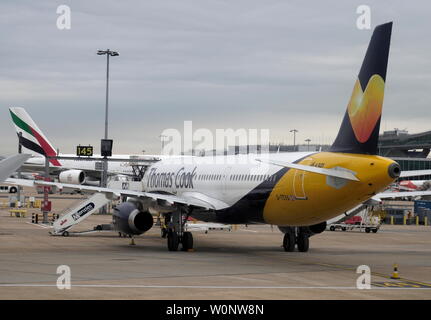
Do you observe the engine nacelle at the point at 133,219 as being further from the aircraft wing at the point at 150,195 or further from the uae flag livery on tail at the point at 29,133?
the uae flag livery on tail at the point at 29,133

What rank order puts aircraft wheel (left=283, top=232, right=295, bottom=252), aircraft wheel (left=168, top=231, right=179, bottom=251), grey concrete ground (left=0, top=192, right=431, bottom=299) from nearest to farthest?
grey concrete ground (left=0, top=192, right=431, bottom=299) → aircraft wheel (left=168, top=231, right=179, bottom=251) → aircraft wheel (left=283, top=232, right=295, bottom=252)

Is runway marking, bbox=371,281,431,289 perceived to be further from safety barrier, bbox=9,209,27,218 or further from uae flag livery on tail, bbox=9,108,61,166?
uae flag livery on tail, bbox=9,108,61,166

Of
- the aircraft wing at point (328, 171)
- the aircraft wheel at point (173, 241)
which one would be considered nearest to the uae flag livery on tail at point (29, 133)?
the aircraft wheel at point (173, 241)

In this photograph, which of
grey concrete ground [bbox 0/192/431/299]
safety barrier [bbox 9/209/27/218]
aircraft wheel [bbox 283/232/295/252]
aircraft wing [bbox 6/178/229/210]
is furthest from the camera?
safety barrier [bbox 9/209/27/218]

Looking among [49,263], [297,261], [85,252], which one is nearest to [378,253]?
[297,261]

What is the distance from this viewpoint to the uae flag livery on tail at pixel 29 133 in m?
69.2

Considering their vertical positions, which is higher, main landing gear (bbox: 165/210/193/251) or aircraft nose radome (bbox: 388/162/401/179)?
aircraft nose radome (bbox: 388/162/401/179)

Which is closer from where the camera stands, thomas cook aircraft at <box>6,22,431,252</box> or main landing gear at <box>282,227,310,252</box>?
thomas cook aircraft at <box>6,22,431,252</box>

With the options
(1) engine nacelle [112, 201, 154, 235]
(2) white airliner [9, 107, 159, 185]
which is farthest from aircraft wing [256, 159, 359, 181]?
(2) white airliner [9, 107, 159, 185]

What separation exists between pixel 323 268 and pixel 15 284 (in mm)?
11100

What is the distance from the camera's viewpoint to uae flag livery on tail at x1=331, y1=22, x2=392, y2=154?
79.0 feet

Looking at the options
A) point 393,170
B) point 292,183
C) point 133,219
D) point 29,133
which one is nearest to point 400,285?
point 393,170

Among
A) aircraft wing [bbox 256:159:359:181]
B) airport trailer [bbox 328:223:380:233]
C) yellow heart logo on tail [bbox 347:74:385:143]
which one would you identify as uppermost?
yellow heart logo on tail [bbox 347:74:385:143]

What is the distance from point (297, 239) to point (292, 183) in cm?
668
